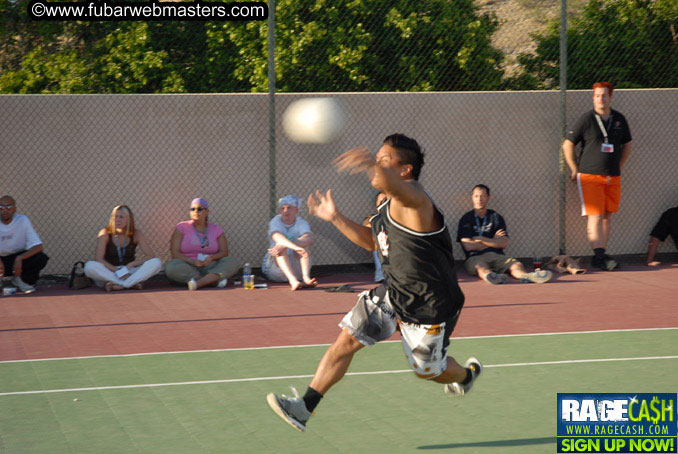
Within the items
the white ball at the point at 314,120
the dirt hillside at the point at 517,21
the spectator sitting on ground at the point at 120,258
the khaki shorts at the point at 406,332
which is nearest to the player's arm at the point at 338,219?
the khaki shorts at the point at 406,332

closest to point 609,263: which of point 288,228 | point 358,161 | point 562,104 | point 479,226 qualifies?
point 479,226

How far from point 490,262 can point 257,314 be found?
3970 mm

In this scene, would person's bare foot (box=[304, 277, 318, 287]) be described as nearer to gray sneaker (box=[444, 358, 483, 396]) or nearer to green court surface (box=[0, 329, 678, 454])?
green court surface (box=[0, 329, 678, 454])

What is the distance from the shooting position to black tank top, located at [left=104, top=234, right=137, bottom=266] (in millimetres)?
12352

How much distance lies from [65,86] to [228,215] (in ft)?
27.6

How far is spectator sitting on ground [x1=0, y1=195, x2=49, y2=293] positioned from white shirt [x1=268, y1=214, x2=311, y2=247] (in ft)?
9.61

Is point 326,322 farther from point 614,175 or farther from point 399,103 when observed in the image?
point 614,175

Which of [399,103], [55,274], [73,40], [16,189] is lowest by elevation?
[55,274]

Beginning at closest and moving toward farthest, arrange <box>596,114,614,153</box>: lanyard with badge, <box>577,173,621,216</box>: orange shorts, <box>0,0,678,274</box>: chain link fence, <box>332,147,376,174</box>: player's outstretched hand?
<box>332,147,376,174</box>: player's outstretched hand, <box>0,0,678,274</box>: chain link fence, <box>596,114,614,153</box>: lanyard with badge, <box>577,173,621,216</box>: orange shorts

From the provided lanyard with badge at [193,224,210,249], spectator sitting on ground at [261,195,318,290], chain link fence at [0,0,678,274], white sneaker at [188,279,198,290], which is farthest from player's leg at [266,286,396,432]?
chain link fence at [0,0,678,274]

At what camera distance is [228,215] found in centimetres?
1334

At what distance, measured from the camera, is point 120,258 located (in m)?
12.4

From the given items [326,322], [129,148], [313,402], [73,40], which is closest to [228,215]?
[129,148]

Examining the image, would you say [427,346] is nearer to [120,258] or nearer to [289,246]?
[289,246]
